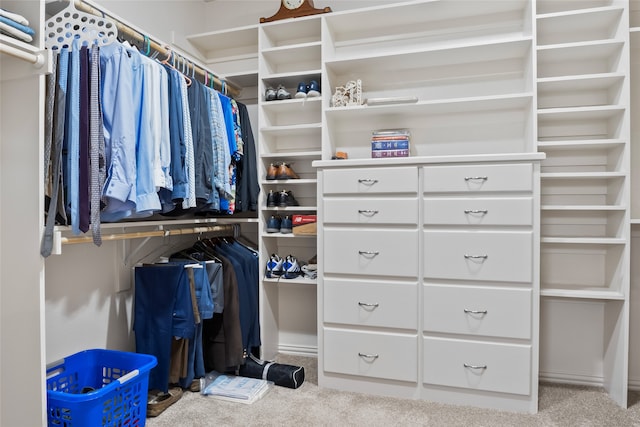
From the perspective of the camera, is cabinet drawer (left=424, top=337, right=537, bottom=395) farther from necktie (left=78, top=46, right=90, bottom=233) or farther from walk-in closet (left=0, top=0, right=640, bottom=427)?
necktie (left=78, top=46, right=90, bottom=233)

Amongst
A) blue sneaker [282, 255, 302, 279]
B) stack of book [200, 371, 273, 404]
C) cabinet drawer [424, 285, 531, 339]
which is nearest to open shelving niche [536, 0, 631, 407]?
cabinet drawer [424, 285, 531, 339]

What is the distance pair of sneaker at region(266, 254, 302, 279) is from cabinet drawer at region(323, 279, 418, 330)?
0.39 meters

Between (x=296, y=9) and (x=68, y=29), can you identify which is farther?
(x=296, y=9)

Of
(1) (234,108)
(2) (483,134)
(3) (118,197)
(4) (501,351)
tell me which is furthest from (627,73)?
(3) (118,197)

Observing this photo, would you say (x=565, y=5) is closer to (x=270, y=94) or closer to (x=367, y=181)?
(x=367, y=181)

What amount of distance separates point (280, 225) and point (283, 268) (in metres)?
0.28

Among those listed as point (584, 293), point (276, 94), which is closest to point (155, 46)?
point (276, 94)

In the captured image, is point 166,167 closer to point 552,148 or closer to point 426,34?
point 426,34

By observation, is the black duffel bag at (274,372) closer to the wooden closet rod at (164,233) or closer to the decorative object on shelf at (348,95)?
the wooden closet rod at (164,233)

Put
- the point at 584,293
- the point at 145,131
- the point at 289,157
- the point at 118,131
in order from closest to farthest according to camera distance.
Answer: the point at 118,131
the point at 145,131
the point at 584,293
the point at 289,157

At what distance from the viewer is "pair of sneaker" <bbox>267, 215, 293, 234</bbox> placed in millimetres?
2631

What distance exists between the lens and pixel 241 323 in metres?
2.43

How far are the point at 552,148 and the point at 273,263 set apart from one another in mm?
1807

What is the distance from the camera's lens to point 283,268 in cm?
262
